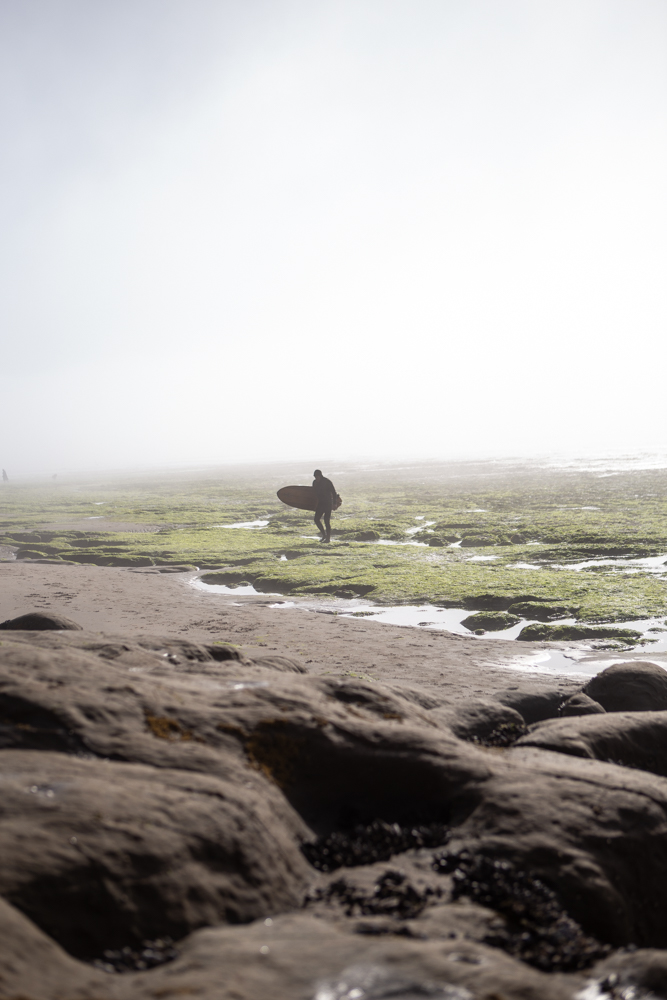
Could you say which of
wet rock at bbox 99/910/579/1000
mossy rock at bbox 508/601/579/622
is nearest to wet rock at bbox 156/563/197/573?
mossy rock at bbox 508/601/579/622

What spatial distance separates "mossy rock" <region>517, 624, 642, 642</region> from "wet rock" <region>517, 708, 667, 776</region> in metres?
6.91

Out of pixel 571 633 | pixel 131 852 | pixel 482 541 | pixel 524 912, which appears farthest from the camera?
pixel 482 541

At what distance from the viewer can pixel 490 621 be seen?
15.5 m

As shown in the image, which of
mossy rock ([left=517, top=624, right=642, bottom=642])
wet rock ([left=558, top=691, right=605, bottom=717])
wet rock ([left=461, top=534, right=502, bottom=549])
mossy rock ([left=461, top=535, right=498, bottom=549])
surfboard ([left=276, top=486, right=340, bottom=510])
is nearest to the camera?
wet rock ([left=558, top=691, right=605, bottom=717])

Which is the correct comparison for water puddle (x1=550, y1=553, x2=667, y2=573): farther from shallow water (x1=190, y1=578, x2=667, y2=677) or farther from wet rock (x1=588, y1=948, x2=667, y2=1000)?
wet rock (x1=588, y1=948, x2=667, y2=1000)

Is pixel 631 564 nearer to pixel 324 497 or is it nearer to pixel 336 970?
pixel 324 497

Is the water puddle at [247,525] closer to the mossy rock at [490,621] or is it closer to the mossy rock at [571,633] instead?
the mossy rock at [490,621]

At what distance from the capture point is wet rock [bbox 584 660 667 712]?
8453 millimetres

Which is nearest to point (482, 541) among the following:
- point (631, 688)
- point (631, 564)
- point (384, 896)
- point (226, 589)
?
point (631, 564)

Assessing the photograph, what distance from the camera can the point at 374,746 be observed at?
551 cm

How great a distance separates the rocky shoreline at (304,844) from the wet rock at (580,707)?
3.43 feet

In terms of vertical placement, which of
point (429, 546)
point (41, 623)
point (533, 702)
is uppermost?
point (41, 623)

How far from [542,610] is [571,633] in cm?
196

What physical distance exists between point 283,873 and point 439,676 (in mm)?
7488
